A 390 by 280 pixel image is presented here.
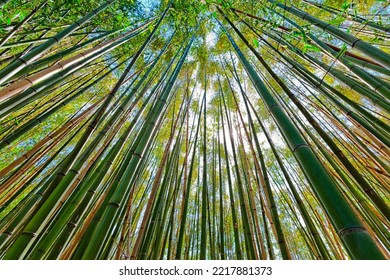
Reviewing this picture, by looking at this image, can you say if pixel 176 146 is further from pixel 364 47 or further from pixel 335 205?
pixel 335 205

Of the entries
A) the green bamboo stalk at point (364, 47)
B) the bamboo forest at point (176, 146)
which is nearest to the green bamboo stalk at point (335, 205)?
the bamboo forest at point (176, 146)

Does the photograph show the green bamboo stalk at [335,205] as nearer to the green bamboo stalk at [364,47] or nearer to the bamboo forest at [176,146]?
the bamboo forest at [176,146]

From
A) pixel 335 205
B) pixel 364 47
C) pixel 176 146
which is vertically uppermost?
pixel 176 146

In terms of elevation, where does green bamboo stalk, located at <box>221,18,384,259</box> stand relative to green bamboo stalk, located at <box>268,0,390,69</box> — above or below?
below

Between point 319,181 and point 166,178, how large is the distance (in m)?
1.47

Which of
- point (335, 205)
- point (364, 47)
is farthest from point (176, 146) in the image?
point (335, 205)

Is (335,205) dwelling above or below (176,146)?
below

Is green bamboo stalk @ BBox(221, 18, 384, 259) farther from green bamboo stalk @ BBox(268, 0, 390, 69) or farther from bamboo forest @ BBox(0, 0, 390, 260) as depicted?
green bamboo stalk @ BBox(268, 0, 390, 69)

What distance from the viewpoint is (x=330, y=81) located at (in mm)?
4059

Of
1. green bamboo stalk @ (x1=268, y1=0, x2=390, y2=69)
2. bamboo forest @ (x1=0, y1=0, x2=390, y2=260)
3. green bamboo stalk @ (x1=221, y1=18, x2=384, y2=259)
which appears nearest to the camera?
green bamboo stalk @ (x1=221, y1=18, x2=384, y2=259)

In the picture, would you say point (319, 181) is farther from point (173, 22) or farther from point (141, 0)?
point (141, 0)

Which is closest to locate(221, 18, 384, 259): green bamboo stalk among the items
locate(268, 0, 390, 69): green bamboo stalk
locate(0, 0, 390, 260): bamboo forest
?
locate(0, 0, 390, 260): bamboo forest

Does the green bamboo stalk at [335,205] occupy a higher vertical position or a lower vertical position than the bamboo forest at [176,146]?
lower
